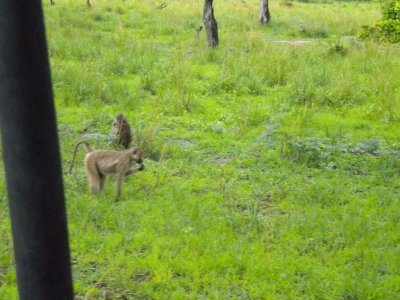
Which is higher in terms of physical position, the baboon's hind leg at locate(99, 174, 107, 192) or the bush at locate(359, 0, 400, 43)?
the bush at locate(359, 0, 400, 43)

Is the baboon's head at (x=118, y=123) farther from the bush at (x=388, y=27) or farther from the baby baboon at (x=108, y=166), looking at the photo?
the bush at (x=388, y=27)

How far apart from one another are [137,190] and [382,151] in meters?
3.96

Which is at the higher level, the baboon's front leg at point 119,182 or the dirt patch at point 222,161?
the baboon's front leg at point 119,182

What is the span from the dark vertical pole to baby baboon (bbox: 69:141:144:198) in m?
4.34

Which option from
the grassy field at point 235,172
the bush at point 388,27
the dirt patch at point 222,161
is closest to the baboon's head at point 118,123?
the grassy field at point 235,172

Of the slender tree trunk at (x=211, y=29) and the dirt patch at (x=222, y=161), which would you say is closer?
the dirt patch at (x=222, y=161)

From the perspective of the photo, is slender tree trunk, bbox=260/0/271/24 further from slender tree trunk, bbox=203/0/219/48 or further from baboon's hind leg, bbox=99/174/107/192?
baboon's hind leg, bbox=99/174/107/192

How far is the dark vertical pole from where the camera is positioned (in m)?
2.41

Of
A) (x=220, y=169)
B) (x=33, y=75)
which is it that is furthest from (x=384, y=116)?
(x=33, y=75)

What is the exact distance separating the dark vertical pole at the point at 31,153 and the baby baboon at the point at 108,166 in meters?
4.34

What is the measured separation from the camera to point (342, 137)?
31.6ft

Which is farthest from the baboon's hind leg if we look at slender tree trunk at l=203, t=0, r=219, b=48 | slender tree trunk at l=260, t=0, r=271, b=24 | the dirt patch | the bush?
slender tree trunk at l=260, t=0, r=271, b=24

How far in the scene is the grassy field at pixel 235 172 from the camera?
5359mm

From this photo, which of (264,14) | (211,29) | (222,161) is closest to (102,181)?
(222,161)
